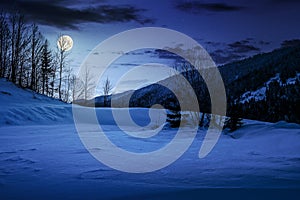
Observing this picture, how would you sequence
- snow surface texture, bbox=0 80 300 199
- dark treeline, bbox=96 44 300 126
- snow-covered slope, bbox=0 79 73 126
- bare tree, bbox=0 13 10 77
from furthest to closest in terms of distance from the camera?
bare tree, bbox=0 13 10 77, dark treeline, bbox=96 44 300 126, snow-covered slope, bbox=0 79 73 126, snow surface texture, bbox=0 80 300 199

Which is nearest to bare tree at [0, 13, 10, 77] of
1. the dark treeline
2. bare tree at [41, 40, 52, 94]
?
bare tree at [41, 40, 52, 94]

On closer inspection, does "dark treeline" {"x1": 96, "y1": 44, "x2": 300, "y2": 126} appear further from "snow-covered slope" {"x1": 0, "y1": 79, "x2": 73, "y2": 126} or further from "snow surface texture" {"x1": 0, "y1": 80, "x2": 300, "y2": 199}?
"snow surface texture" {"x1": 0, "y1": 80, "x2": 300, "y2": 199}

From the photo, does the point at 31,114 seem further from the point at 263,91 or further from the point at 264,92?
the point at 263,91

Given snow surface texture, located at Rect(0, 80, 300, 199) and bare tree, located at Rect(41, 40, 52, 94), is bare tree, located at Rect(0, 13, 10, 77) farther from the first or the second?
snow surface texture, located at Rect(0, 80, 300, 199)

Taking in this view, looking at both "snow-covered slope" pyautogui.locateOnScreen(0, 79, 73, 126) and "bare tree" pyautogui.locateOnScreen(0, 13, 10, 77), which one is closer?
"snow-covered slope" pyautogui.locateOnScreen(0, 79, 73, 126)

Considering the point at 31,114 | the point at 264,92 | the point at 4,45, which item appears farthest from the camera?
the point at 264,92

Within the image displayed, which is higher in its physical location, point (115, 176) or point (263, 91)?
point (263, 91)

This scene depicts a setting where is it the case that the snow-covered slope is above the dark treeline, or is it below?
below

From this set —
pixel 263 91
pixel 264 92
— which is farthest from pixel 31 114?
pixel 263 91

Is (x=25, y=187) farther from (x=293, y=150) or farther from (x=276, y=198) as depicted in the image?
(x=293, y=150)

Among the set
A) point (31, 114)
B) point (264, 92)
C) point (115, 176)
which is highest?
point (264, 92)

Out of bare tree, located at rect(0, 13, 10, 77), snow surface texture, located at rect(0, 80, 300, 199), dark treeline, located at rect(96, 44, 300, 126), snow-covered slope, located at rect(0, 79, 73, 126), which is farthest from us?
bare tree, located at rect(0, 13, 10, 77)

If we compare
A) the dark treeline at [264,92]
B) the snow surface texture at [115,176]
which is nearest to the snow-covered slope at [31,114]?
the dark treeline at [264,92]

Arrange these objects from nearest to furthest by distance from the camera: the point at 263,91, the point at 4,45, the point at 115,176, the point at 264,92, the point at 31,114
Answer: the point at 115,176
the point at 31,114
the point at 4,45
the point at 264,92
the point at 263,91
